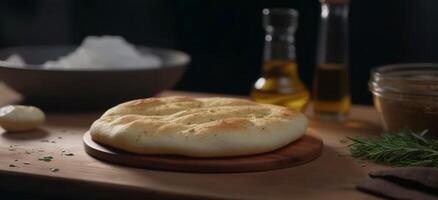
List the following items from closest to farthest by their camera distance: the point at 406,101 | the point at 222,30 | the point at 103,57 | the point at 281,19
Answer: the point at 406,101
the point at 281,19
the point at 103,57
the point at 222,30

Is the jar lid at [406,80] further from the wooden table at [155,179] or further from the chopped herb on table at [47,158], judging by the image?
the chopped herb on table at [47,158]

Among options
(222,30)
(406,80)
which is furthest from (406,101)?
(222,30)

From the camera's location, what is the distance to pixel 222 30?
1988 mm

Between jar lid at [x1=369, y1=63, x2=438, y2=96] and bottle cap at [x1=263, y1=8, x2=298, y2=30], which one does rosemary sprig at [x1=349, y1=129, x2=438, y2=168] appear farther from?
bottle cap at [x1=263, y1=8, x2=298, y2=30]

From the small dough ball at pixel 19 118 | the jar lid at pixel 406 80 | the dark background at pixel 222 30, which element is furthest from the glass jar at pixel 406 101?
the small dough ball at pixel 19 118

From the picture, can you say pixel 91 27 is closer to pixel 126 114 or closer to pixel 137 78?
pixel 137 78

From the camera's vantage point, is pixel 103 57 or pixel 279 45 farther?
pixel 103 57

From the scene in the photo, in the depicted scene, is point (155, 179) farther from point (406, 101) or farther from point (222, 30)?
point (222, 30)

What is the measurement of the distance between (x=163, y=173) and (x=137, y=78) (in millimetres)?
490

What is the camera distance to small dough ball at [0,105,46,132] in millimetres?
1344

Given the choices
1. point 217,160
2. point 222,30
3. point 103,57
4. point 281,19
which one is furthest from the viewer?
point 222,30

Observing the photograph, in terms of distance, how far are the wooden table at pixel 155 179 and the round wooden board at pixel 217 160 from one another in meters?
0.01

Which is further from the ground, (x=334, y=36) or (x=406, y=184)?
(x=334, y=36)

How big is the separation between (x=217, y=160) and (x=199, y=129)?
0.06 m
